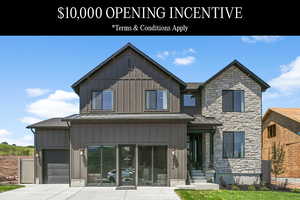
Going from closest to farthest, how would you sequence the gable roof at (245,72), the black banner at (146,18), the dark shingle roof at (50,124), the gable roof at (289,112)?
the black banner at (146,18) → the dark shingle roof at (50,124) → the gable roof at (245,72) → the gable roof at (289,112)

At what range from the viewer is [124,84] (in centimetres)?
2183

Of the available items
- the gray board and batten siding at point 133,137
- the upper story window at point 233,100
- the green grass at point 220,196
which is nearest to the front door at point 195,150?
the upper story window at point 233,100

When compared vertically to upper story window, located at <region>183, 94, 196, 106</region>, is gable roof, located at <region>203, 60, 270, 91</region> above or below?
above

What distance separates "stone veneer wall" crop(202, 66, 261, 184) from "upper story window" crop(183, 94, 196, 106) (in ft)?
2.74

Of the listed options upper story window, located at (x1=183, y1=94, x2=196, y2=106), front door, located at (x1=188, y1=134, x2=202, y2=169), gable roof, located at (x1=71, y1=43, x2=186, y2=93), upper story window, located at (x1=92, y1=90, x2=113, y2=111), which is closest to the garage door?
upper story window, located at (x1=92, y1=90, x2=113, y2=111)

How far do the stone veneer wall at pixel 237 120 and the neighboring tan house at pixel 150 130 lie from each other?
69 mm

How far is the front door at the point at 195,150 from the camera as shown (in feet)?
77.5

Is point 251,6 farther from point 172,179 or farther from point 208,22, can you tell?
point 172,179

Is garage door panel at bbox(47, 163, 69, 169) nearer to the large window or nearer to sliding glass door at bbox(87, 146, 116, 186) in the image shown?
sliding glass door at bbox(87, 146, 116, 186)

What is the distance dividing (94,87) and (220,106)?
9097 millimetres

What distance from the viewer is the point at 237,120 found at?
24125 millimetres

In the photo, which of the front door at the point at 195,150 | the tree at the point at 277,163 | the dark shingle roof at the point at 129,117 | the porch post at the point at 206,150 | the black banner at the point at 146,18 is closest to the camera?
the black banner at the point at 146,18

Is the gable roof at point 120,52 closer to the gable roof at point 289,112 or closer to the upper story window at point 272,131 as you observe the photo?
the gable roof at point 289,112

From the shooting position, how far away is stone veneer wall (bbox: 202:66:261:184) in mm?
23516
